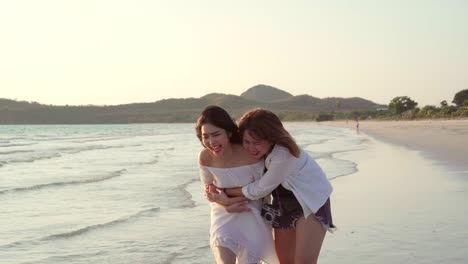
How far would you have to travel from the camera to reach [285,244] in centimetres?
408

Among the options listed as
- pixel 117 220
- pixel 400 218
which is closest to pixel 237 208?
pixel 400 218

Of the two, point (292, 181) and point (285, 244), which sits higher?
point (292, 181)

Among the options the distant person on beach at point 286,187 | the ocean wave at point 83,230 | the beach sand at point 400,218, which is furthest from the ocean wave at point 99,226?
the distant person on beach at point 286,187

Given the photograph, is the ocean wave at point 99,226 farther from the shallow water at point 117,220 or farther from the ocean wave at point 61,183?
the ocean wave at point 61,183

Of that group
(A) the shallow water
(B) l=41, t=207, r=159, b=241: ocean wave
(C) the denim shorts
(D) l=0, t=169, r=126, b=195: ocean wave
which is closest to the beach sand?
(A) the shallow water

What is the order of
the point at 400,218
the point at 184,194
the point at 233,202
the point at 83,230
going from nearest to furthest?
1. the point at 233,202
2. the point at 400,218
3. the point at 83,230
4. the point at 184,194

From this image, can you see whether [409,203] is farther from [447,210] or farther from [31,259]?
[31,259]

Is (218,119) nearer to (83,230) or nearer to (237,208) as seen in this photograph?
(237,208)

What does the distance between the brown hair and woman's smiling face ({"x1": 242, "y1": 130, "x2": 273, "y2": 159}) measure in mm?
25

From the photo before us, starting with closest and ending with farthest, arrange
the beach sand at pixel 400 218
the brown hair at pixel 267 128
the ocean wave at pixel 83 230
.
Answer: the brown hair at pixel 267 128, the beach sand at pixel 400 218, the ocean wave at pixel 83 230

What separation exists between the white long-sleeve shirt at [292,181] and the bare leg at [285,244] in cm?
24

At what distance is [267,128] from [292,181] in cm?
37

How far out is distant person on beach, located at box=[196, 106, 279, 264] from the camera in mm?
3932

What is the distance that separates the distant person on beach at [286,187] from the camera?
384cm
